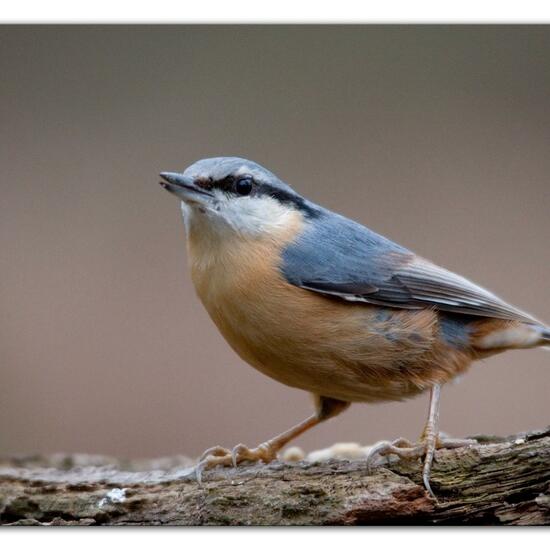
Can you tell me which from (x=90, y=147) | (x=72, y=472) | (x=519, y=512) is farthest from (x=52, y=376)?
(x=519, y=512)

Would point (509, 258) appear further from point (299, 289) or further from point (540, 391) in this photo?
point (299, 289)

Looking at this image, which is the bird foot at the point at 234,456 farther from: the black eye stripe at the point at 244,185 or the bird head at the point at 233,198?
the black eye stripe at the point at 244,185

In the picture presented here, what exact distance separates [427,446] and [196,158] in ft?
4.57

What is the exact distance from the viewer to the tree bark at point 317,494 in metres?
2.34

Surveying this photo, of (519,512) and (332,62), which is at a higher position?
(332,62)

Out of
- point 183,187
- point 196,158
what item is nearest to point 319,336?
point 183,187

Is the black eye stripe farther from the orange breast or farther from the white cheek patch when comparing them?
the orange breast

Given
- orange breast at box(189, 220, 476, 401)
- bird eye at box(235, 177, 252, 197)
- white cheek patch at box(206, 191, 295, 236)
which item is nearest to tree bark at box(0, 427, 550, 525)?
orange breast at box(189, 220, 476, 401)

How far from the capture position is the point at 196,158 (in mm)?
3146

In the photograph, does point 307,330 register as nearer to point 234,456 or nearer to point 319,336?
point 319,336

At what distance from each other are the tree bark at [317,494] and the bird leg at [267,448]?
47 millimetres

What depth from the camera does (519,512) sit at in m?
2.36

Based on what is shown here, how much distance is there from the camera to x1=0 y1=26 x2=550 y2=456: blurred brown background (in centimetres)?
296

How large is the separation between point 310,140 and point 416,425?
1160mm
